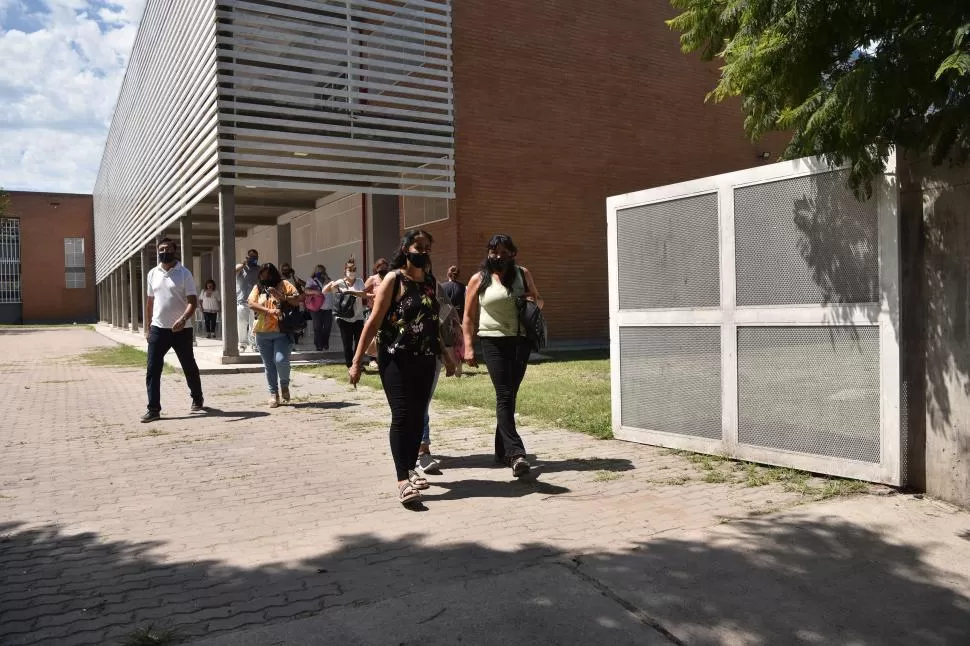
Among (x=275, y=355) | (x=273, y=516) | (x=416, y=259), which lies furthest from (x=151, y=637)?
(x=275, y=355)

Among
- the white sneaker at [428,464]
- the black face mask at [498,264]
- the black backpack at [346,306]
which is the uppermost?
the black face mask at [498,264]

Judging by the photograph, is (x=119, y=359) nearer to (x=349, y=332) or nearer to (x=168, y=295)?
(x=349, y=332)

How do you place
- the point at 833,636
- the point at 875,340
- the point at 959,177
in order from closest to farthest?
the point at 833,636 < the point at 959,177 < the point at 875,340

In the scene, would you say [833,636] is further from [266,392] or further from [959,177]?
[266,392]

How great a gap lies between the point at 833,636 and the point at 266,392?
357 inches

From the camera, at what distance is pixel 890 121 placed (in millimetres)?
4414

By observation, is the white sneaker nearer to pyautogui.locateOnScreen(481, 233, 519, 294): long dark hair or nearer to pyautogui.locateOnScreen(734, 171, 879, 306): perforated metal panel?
pyautogui.locateOnScreen(481, 233, 519, 294): long dark hair

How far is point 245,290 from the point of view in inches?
576

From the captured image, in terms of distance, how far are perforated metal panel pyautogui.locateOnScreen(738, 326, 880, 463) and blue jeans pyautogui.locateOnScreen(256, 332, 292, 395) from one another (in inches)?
220

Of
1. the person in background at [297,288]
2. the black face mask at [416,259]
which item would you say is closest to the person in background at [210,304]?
the person in background at [297,288]

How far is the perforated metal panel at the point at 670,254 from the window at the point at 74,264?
221ft

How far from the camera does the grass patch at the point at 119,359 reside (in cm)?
1650

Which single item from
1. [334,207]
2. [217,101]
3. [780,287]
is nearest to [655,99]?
[334,207]

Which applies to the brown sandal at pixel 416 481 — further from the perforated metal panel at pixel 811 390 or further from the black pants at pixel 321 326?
the black pants at pixel 321 326
